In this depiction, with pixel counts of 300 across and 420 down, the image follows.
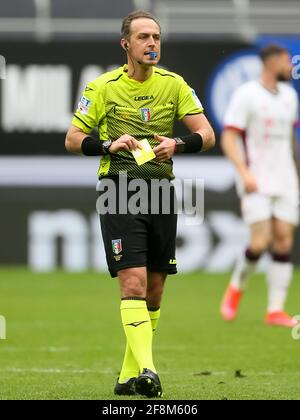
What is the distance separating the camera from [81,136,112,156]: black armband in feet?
23.7

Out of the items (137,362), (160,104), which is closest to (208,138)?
(160,104)

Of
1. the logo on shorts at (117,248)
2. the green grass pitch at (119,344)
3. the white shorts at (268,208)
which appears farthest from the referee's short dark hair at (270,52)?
the logo on shorts at (117,248)

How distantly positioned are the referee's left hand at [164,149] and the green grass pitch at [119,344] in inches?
56.2

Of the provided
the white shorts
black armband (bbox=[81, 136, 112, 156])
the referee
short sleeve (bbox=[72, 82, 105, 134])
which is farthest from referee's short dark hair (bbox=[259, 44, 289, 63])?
black armband (bbox=[81, 136, 112, 156])

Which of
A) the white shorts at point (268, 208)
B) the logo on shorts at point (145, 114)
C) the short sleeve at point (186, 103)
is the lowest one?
the white shorts at point (268, 208)

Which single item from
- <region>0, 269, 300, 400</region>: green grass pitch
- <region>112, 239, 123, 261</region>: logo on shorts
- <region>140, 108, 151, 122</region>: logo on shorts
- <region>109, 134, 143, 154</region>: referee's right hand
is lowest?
<region>0, 269, 300, 400</region>: green grass pitch

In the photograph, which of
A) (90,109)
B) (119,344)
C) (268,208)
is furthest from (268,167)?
(90,109)

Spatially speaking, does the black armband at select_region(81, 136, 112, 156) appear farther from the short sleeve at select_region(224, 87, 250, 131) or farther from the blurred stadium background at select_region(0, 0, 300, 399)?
the blurred stadium background at select_region(0, 0, 300, 399)

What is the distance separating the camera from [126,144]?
7.08 m

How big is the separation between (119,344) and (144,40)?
361cm

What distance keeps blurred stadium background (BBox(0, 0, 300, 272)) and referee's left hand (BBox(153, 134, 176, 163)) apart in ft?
30.5

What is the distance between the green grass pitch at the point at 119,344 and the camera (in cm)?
756

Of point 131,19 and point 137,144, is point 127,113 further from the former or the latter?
point 131,19

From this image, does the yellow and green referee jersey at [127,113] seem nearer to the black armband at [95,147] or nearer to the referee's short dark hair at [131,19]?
the black armband at [95,147]
